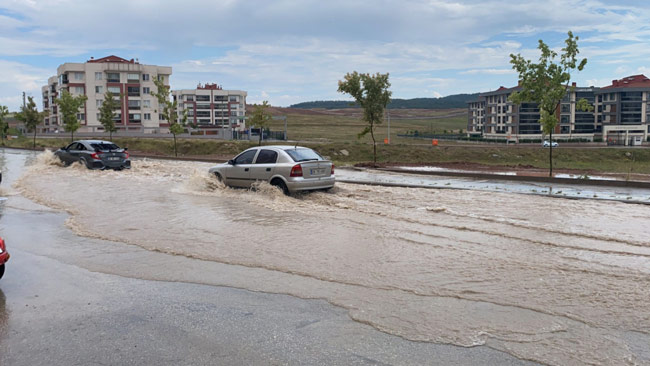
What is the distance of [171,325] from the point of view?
5.39 metres

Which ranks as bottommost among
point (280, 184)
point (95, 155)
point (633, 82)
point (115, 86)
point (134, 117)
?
point (280, 184)

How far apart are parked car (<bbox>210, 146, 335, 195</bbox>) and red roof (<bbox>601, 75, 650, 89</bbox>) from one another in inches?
4514

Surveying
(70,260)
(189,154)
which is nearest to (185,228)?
(70,260)

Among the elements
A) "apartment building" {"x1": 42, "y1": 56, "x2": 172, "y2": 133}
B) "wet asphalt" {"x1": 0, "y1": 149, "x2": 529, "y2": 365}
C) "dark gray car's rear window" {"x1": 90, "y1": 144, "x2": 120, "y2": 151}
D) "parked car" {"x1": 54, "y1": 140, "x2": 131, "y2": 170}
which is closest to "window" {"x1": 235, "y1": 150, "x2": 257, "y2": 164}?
"wet asphalt" {"x1": 0, "y1": 149, "x2": 529, "y2": 365}

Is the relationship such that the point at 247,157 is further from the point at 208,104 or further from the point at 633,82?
the point at 208,104

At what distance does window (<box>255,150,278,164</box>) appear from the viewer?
15.2 meters

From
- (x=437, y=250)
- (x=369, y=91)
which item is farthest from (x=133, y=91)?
(x=437, y=250)

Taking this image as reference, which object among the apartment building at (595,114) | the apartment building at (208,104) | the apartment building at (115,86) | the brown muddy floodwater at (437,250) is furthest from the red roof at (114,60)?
the brown muddy floodwater at (437,250)

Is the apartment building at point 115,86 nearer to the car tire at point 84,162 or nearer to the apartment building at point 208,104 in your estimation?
the apartment building at point 208,104

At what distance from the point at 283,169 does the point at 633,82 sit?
11936 centimetres

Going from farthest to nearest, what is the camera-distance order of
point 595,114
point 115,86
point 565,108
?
point 595,114
point 565,108
point 115,86

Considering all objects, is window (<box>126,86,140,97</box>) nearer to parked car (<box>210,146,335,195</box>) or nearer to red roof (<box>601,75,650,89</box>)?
parked car (<box>210,146,335,195</box>)

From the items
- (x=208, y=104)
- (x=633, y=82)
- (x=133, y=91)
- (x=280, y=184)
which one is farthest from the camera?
(x=208, y=104)

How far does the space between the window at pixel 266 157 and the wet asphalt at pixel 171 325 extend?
734 centimetres
